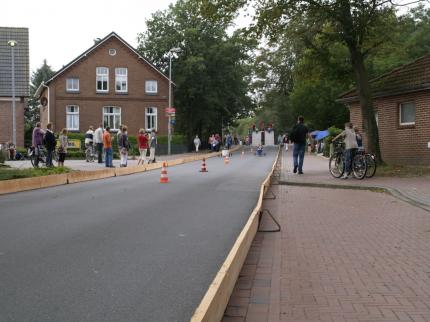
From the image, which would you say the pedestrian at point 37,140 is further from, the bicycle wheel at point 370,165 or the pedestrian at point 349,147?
the bicycle wheel at point 370,165

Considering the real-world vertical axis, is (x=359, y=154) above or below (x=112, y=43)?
below

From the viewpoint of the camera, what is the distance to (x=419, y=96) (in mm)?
20922

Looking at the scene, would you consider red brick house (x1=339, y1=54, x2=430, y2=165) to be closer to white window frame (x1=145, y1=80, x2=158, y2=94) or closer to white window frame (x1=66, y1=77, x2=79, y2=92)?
white window frame (x1=145, y1=80, x2=158, y2=94)

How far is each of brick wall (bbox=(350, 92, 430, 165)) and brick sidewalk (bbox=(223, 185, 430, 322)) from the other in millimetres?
10876

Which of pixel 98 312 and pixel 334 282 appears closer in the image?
pixel 98 312

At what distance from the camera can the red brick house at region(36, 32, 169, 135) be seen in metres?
49.7

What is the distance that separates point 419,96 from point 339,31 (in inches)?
156

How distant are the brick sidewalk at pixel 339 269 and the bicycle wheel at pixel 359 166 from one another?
6053 mm

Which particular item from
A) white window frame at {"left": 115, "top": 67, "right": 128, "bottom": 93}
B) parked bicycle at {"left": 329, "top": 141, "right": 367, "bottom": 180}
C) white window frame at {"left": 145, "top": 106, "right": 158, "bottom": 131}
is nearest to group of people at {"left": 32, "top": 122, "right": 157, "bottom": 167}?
parked bicycle at {"left": 329, "top": 141, "right": 367, "bottom": 180}

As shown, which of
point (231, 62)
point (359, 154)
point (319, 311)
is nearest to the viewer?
point (319, 311)

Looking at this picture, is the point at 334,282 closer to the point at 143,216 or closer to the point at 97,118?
the point at 143,216

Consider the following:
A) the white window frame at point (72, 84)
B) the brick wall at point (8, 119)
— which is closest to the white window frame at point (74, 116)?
the white window frame at point (72, 84)

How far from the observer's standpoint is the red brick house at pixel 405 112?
68.5 feet

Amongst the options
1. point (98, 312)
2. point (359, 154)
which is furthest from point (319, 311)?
point (359, 154)
